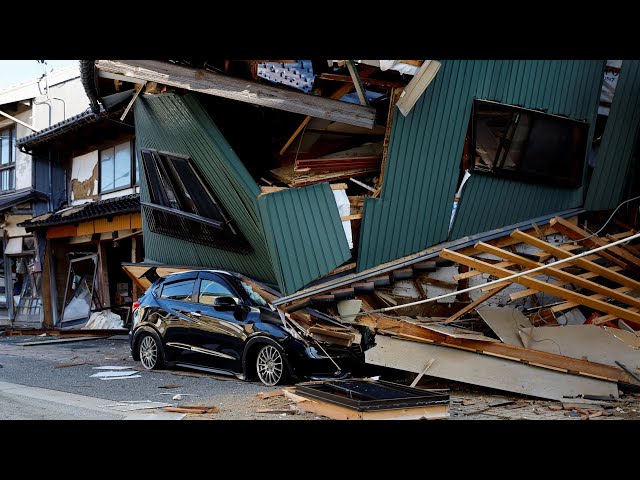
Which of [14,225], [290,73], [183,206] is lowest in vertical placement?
[183,206]

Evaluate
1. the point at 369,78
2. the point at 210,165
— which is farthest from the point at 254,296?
the point at 369,78

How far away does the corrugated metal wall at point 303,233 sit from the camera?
10.7 meters

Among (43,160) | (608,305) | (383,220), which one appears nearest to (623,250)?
(608,305)

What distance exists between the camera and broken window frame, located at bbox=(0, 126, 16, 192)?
938 inches

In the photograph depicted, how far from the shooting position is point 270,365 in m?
9.63

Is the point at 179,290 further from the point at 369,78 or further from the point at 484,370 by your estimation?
the point at 484,370

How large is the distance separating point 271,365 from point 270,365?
0.06 ft

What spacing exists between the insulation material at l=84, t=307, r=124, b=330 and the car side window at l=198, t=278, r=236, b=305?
367 inches

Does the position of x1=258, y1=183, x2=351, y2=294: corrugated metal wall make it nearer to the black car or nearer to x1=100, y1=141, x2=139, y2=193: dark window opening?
the black car

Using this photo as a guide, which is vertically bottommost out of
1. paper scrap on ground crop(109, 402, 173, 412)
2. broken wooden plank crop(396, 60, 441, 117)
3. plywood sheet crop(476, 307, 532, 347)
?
paper scrap on ground crop(109, 402, 173, 412)

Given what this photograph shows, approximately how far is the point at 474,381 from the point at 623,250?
4090 millimetres

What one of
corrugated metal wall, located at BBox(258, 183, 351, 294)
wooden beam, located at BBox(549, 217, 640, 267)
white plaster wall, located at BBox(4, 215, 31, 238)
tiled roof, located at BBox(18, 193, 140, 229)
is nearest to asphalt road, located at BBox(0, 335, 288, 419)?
corrugated metal wall, located at BBox(258, 183, 351, 294)

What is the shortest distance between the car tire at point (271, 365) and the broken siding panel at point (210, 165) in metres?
1.84
